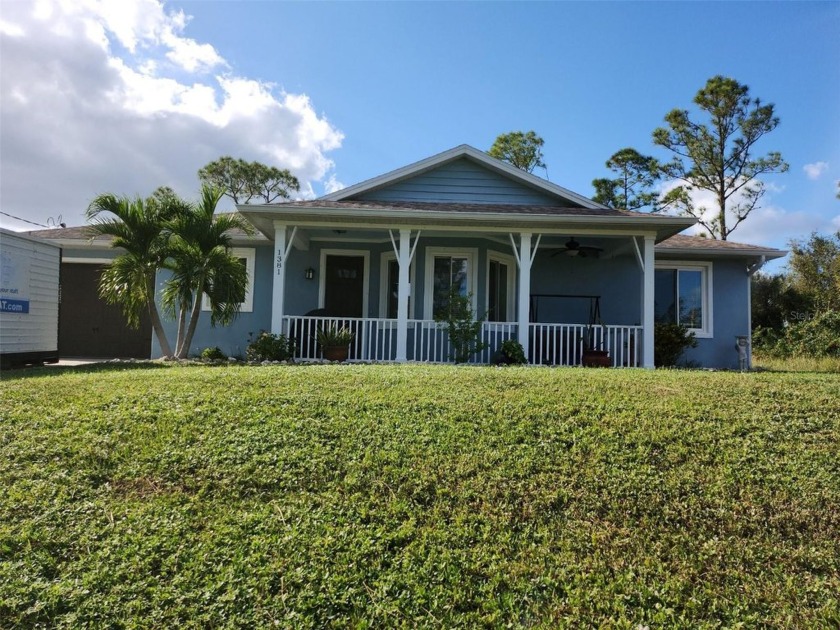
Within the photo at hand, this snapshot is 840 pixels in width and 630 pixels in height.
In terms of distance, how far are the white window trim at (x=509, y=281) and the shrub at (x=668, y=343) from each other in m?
3.05

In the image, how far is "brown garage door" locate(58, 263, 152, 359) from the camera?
11.8m

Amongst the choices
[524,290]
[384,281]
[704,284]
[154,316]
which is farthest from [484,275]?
[154,316]

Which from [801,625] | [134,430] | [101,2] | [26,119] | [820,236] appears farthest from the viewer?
[820,236]

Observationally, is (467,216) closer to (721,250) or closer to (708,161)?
(721,250)

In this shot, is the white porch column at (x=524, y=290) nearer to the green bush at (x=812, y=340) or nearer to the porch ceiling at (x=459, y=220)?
the porch ceiling at (x=459, y=220)

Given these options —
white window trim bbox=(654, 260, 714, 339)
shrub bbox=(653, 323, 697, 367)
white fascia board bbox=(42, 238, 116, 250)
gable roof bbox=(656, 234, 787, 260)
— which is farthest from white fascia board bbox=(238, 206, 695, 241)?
white fascia board bbox=(42, 238, 116, 250)

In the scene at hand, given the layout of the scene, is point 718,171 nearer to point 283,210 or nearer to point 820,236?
point 820,236

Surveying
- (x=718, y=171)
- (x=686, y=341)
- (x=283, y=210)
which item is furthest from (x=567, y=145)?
(x=718, y=171)

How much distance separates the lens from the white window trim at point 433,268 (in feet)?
34.4

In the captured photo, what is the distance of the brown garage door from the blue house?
2.10ft

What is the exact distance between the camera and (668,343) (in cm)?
1045

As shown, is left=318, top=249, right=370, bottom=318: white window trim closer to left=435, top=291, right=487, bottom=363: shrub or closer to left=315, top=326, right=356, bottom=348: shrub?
left=315, top=326, right=356, bottom=348: shrub

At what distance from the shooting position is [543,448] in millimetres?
3656

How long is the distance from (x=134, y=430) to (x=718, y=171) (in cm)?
2663
